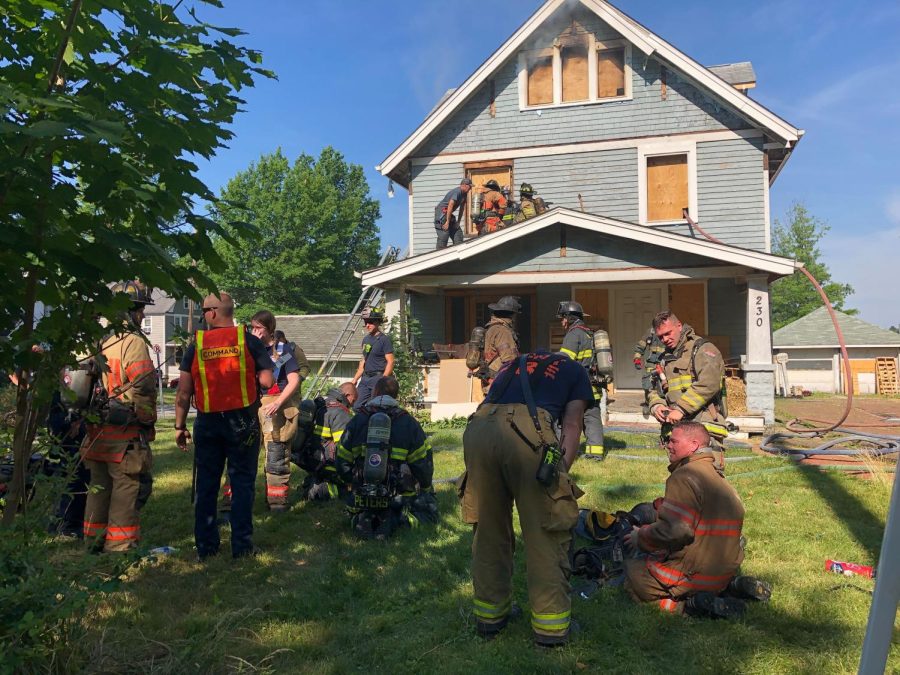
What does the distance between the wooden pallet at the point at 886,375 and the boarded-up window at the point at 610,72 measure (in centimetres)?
1866

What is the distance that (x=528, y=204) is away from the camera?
1282 centimetres

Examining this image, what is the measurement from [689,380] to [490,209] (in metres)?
8.51

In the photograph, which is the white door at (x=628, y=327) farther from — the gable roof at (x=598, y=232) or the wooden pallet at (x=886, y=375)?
the wooden pallet at (x=886, y=375)

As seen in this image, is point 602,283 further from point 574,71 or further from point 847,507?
point 847,507

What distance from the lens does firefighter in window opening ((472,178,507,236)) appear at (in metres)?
13.0

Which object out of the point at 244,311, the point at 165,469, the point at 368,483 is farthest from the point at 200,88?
the point at 244,311

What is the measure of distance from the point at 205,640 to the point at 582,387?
2.32 m

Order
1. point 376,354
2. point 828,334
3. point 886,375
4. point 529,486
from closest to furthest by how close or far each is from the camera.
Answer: point 529,486 < point 376,354 < point 886,375 < point 828,334

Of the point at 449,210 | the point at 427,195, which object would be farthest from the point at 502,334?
the point at 427,195

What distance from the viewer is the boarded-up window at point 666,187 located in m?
12.9

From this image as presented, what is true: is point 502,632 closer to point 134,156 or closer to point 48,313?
point 48,313

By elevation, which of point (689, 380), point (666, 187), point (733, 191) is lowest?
point (689, 380)

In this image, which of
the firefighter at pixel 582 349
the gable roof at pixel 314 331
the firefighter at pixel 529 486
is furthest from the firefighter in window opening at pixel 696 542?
the gable roof at pixel 314 331

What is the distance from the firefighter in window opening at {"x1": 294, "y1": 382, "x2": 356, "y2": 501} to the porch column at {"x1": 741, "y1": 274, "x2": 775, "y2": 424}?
771cm
